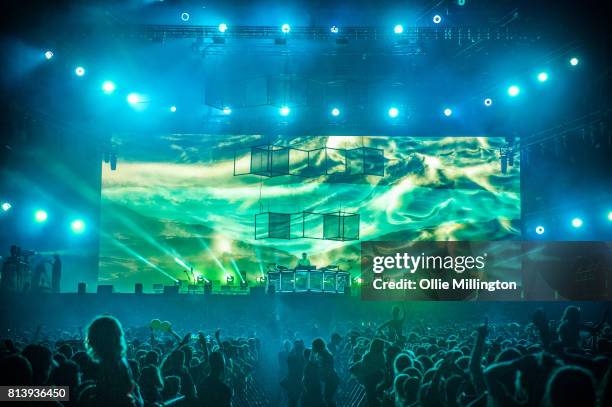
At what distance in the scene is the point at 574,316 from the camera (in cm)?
712

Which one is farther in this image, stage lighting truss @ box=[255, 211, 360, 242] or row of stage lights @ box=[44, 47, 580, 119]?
stage lighting truss @ box=[255, 211, 360, 242]

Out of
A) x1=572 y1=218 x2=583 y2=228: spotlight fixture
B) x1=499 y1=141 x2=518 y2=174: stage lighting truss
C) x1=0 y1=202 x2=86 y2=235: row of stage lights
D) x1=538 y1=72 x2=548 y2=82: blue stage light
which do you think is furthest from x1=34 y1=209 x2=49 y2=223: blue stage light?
x1=572 y1=218 x2=583 y2=228: spotlight fixture

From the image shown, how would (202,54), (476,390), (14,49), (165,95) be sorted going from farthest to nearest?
1. (165,95)
2. (202,54)
3. (14,49)
4. (476,390)

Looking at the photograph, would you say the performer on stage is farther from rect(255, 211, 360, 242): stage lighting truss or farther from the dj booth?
rect(255, 211, 360, 242): stage lighting truss

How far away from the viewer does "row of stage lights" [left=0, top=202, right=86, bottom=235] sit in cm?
1847

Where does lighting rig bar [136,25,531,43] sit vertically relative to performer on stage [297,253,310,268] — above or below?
above

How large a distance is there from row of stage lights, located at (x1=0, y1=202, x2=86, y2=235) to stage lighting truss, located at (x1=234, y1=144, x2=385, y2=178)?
5.62 m

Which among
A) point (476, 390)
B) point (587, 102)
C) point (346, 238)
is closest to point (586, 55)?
point (587, 102)

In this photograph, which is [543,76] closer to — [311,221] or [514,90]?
[514,90]

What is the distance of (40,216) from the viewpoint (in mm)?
19875

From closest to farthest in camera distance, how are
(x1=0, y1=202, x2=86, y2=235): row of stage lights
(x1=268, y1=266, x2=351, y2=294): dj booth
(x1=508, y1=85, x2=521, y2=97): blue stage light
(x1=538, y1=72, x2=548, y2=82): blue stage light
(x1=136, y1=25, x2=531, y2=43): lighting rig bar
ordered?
(x1=136, y1=25, x2=531, y2=43): lighting rig bar, (x1=538, y1=72, x2=548, y2=82): blue stage light, (x1=0, y1=202, x2=86, y2=235): row of stage lights, (x1=508, y1=85, x2=521, y2=97): blue stage light, (x1=268, y1=266, x2=351, y2=294): dj booth

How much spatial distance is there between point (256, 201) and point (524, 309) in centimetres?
982

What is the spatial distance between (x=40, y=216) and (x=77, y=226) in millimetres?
1637

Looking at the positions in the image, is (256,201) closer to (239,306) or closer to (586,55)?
(239,306)
